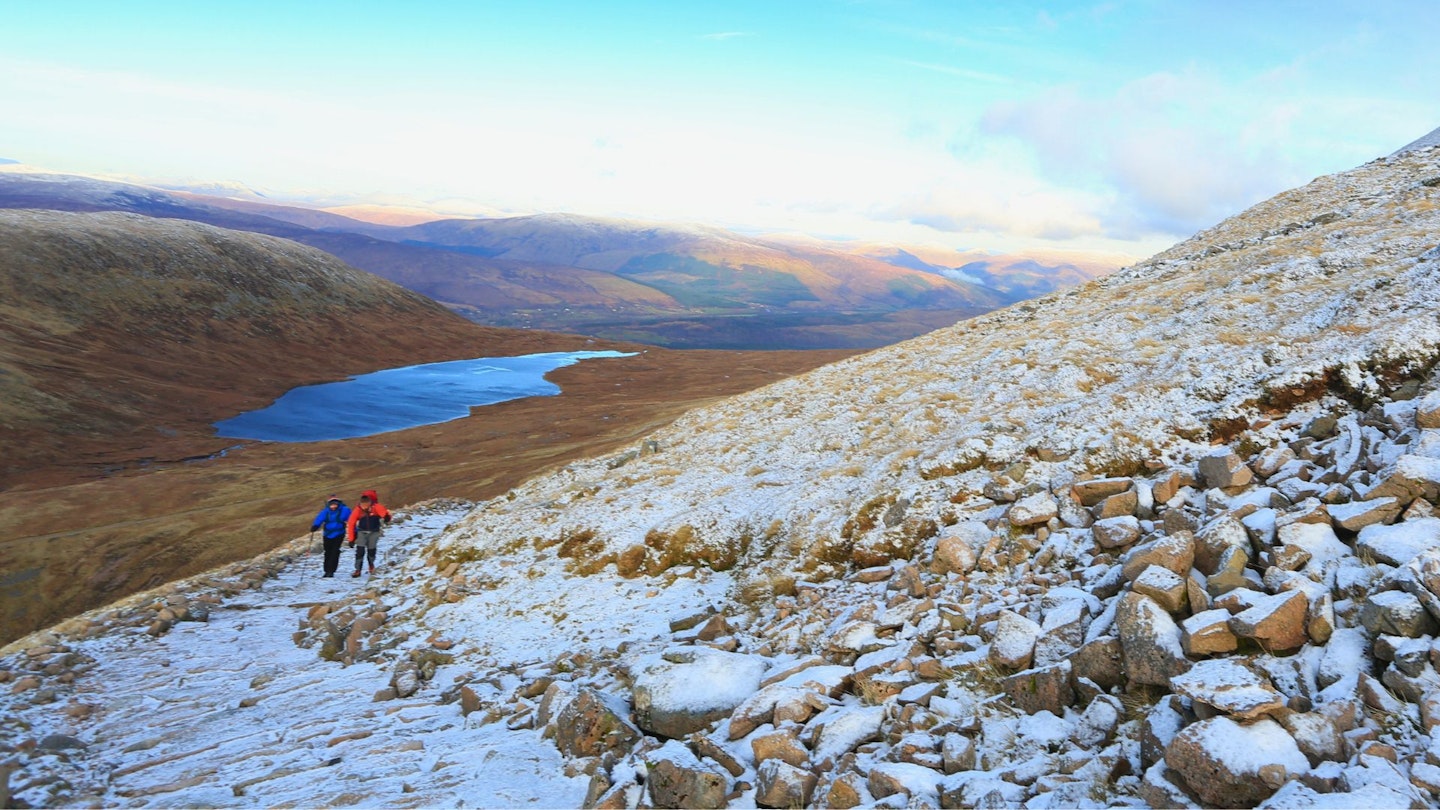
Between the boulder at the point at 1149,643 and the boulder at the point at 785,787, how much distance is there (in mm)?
3281

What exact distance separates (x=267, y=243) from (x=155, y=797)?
7031 inches

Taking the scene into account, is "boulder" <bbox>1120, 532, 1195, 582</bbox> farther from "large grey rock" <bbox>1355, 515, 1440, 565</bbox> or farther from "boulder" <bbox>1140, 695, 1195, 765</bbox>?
"boulder" <bbox>1140, 695, 1195, 765</bbox>

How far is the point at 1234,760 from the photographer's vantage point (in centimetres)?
503

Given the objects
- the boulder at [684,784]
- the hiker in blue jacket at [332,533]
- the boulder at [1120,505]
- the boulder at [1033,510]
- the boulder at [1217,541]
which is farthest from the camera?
the hiker in blue jacket at [332,533]

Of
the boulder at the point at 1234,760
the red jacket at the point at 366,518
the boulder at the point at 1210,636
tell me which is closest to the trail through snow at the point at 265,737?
the red jacket at the point at 366,518

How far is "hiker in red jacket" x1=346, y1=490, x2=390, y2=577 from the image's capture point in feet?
66.6

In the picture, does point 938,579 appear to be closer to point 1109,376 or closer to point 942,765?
point 942,765

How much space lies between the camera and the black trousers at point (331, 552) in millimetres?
20250

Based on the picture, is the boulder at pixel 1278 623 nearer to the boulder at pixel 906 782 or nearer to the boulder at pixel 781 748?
the boulder at pixel 906 782

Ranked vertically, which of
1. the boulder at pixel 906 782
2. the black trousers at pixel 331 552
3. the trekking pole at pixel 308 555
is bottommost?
the trekking pole at pixel 308 555

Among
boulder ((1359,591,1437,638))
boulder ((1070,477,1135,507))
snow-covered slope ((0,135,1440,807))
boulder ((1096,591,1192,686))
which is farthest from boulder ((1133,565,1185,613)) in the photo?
boulder ((1070,477,1135,507))

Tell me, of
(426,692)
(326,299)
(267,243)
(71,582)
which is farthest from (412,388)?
(426,692)

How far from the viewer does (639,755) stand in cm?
840

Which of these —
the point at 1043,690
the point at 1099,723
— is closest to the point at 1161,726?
the point at 1099,723
